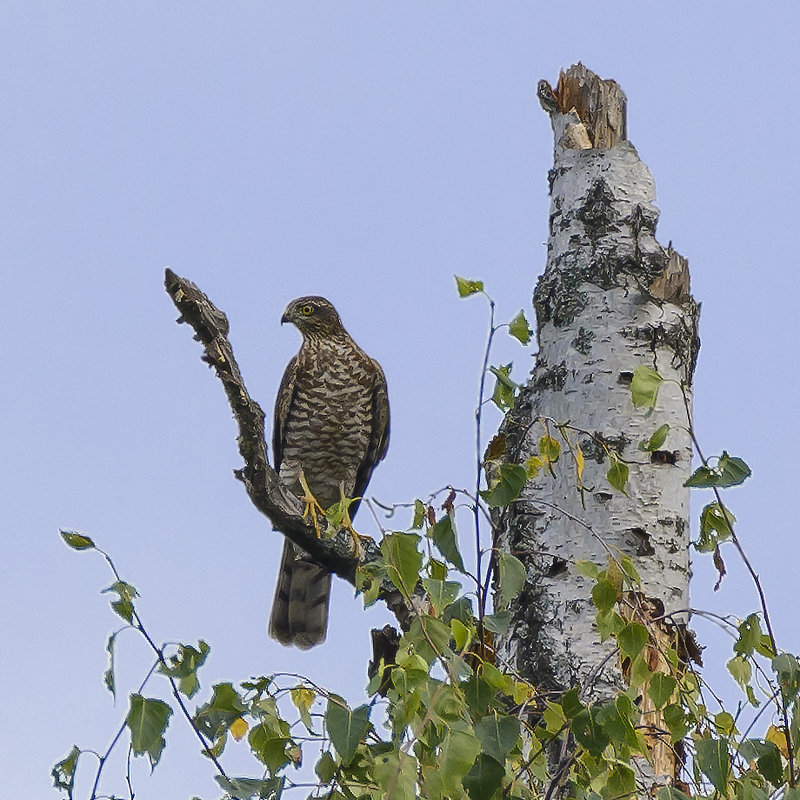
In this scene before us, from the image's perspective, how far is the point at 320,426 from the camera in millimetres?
6793

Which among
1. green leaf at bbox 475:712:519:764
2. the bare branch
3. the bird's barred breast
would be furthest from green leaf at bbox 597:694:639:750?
the bird's barred breast

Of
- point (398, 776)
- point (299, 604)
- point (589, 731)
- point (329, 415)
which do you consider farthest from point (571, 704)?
point (329, 415)

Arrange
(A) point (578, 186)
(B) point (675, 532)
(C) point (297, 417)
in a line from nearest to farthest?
1. (B) point (675, 532)
2. (A) point (578, 186)
3. (C) point (297, 417)

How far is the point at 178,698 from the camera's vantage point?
2.22 m

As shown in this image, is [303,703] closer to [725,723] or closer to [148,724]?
[148,724]

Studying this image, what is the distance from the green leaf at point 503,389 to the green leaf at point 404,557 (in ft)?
2.06

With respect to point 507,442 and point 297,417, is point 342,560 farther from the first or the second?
point 297,417

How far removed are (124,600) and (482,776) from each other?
0.67 meters

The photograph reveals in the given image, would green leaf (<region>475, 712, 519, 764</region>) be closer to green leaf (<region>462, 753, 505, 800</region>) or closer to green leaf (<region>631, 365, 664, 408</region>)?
green leaf (<region>462, 753, 505, 800</region>)

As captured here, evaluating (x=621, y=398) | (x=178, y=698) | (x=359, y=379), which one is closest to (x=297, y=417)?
(x=359, y=379)

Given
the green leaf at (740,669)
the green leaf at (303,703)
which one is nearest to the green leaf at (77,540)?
the green leaf at (303,703)

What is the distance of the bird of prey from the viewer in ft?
21.7

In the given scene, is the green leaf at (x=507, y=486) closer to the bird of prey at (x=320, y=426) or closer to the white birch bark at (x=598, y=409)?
the white birch bark at (x=598, y=409)

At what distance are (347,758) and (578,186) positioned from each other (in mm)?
2542
